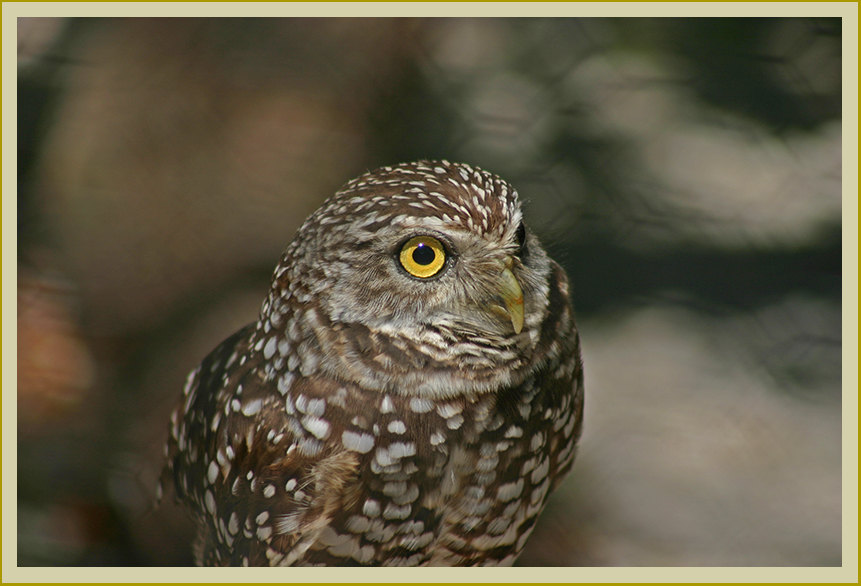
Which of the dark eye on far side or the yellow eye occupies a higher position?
the dark eye on far side

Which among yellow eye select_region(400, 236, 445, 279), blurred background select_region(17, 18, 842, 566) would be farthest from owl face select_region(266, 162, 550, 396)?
blurred background select_region(17, 18, 842, 566)

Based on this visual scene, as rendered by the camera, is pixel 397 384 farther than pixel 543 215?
No

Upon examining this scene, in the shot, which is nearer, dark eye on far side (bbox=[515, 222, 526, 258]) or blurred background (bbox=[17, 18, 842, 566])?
dark eye on far side (bbox=[515, 222, 526, 258])

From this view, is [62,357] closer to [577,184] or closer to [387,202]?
[387,202]

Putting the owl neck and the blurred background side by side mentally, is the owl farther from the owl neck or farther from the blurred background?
the blurred background

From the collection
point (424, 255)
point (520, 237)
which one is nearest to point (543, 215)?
point (520, 237)

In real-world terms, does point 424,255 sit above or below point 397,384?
above

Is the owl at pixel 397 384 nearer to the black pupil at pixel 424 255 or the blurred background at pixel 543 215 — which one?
the black pupil at pixel 424 255

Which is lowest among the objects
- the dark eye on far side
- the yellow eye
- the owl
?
the owl

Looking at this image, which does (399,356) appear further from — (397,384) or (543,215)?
(543,215)
